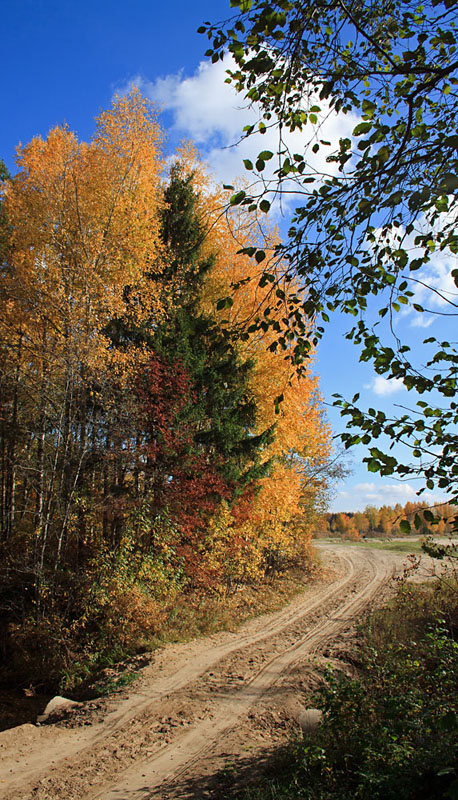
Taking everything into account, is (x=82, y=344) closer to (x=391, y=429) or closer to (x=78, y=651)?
(x=78, y=651)

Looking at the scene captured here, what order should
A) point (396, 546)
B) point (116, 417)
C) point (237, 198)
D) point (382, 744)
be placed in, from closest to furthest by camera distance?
point (237, 198), point (382, 744), point (116, 417), point (396, 546)

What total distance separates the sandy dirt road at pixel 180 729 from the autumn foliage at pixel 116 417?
235cm

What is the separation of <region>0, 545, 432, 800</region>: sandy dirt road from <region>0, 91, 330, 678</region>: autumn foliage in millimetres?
2353

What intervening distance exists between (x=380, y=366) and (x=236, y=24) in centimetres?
240

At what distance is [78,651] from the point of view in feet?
31.1

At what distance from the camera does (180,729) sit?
19.5 feet

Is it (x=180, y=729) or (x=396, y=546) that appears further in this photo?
(x=396, y=546)

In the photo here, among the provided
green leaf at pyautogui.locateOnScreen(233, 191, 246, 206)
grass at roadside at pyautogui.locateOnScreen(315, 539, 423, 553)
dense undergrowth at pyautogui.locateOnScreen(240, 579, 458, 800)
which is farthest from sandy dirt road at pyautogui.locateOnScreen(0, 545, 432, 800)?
grass at roadside at pyautogui.locateOnScreen(315, 539, 423, 553)

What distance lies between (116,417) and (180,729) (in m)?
7.31

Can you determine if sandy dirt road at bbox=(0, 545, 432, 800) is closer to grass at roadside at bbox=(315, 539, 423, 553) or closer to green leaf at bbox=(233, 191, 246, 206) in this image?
green leaf at bbox=(233, 191, 246, 206)

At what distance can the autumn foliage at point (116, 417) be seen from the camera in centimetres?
1009

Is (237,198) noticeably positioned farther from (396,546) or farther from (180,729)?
(396,546)

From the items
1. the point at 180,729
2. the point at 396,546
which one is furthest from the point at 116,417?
the point at 396,546

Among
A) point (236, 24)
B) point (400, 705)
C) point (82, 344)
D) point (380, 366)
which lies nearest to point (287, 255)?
point (380, 366)
